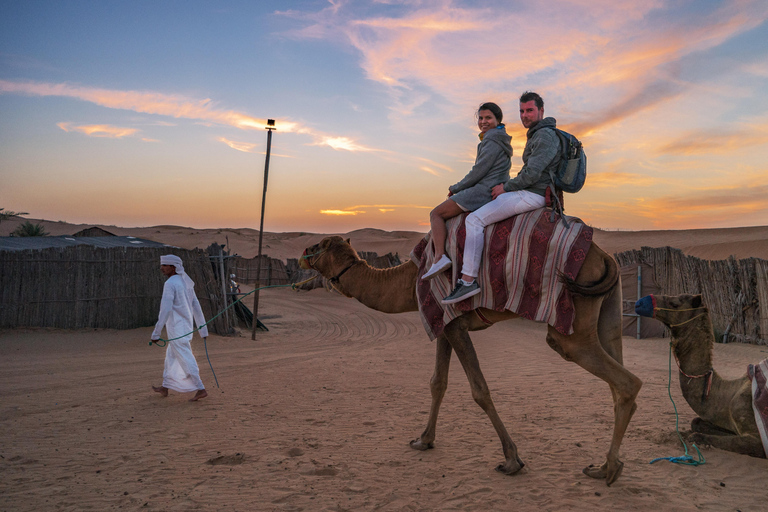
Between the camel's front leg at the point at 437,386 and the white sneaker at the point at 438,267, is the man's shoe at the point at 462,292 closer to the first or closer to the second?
the white sneaker at the point at 438,267

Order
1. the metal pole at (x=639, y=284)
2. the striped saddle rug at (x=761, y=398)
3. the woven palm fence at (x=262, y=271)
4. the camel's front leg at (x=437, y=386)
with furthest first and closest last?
the woven palm fence at (x=262, y=271) → the metal pole at (x=639, y=284) → the camel's front leg at (x=437, y=386) → the striped saddle rug at (x=761, y=398)

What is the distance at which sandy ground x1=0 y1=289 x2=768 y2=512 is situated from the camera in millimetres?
4219

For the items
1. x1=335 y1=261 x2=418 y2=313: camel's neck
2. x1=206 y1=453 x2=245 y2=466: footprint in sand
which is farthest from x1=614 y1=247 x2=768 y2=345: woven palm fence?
x1=206 y1=453 x2=245 y2=466: footprint in sand

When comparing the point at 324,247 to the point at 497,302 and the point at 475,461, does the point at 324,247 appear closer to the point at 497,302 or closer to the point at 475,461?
the point at 497,302

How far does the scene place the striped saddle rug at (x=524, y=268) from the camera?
4.27 metres

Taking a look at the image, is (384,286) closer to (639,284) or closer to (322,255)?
(322,255)

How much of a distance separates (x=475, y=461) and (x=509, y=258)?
2.12 meters

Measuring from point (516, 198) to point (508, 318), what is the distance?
1181 mm

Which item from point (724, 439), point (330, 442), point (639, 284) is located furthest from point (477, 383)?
point (639, 284)

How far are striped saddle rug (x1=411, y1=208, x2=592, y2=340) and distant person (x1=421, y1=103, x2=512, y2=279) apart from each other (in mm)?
144

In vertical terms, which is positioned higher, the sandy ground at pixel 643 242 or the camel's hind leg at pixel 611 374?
the sandy ground at pixel 643 242

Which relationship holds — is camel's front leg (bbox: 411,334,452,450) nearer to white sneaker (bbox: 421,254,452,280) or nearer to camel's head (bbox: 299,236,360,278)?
white sneaker (bbox: 421,254,452,280)

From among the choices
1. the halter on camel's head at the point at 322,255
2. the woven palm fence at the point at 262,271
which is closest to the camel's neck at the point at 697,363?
the halter on camel's head at the point at 322,255

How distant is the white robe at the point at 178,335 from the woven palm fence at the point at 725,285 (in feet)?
39.3
